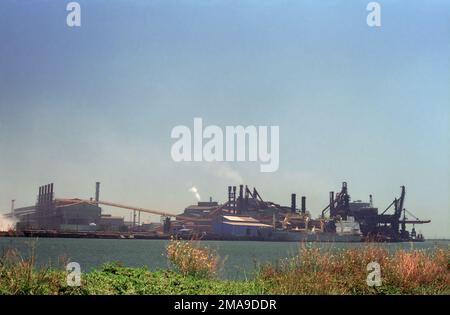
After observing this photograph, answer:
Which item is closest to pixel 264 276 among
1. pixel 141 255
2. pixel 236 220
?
pixel 141 255

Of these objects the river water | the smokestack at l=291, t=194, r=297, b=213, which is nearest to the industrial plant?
the smokestack at l=291, t=194, r=297, b=213

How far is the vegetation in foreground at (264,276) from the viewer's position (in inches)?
456

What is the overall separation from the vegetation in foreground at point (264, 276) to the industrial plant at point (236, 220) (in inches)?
5830

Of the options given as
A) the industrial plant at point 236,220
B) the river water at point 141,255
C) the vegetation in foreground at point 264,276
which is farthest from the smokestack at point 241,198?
the vegetation in foreground at point 264,276

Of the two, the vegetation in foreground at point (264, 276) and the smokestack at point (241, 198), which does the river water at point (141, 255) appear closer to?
the vegetation in foreground at point (264, 276)

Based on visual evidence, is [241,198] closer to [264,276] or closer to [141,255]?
[141,255]

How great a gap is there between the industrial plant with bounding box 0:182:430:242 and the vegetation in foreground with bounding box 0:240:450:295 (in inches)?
5830

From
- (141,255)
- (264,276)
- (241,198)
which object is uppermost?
(241,198)

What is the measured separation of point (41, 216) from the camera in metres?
177

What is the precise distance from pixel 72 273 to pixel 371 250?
332 inches

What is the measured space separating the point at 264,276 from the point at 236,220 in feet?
533

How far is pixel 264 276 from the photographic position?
1388 centimetres
